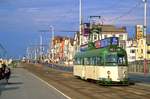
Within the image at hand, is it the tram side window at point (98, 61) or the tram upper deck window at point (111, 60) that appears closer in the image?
the tram upper deck window at point (111, 60)

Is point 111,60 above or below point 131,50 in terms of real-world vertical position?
below

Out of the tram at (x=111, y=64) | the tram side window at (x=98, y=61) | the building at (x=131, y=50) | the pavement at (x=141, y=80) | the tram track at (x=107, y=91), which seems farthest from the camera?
the building at (x=131, y=50)

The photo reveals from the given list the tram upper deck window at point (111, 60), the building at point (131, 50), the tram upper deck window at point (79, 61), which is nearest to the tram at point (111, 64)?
the tram upper deck window at point (111, 60)

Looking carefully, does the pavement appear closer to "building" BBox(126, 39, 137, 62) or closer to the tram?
the tram

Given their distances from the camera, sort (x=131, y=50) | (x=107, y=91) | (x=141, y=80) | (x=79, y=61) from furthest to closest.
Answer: (x=131, y=50) → (x=141, y=80) → (x=79, y=61) → (x=107, y=91)

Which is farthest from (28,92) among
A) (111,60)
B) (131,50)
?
(131,50)

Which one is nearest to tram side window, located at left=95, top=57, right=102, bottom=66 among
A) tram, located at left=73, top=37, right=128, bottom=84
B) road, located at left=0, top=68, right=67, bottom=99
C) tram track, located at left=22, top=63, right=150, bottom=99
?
tram, located at left=73, top=37, right=128, bottom=84

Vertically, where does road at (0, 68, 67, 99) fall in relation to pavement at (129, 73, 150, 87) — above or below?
below

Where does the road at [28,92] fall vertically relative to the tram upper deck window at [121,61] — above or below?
below

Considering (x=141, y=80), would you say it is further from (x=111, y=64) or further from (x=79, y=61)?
(x=111, y=64)

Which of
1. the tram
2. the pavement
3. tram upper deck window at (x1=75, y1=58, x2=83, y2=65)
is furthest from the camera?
tram upper deck window at (x1=75, y1=58, x2=83, y2=65)

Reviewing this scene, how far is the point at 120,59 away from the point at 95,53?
336cm

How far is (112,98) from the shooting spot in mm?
27312

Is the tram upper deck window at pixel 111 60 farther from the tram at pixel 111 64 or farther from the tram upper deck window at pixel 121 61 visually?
the tram upper deck window at pixel 121 61
